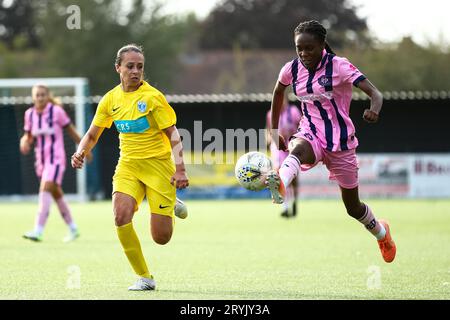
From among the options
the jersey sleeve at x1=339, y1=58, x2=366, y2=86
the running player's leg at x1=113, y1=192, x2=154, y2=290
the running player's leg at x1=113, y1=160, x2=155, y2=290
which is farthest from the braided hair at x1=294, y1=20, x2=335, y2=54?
the running player's leg at x1=113, y1=192, x2=154, y2=290

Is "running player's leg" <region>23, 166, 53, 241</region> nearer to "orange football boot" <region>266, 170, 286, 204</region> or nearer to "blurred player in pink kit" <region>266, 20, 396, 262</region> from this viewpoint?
"blurred player in pink kit" <region>266, 20, 396, 262</region>

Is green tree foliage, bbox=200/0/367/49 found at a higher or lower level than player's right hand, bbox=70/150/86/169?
higher

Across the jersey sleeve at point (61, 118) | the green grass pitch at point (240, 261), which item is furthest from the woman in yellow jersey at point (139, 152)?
the jersey sleeve at point (61, 118)

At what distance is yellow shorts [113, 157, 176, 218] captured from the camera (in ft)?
25.2

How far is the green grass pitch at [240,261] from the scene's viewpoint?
753cm

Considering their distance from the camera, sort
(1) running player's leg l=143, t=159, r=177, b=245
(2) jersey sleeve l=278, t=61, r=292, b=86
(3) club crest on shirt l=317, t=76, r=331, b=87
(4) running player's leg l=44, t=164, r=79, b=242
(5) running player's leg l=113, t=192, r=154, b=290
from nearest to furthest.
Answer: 1. (5) running player's leg l=113, t=192, r=154, b=290
2. (1) running player's leg l=143, t=159, r=177, b=245
3. (3) club crest on shirt l=317, t=76, r=331, b=87
4. (2) jersey sleeve l=278, t=61, r=292, b=86
5. (4) running player's leg l=44, t=164, r=79, b=242

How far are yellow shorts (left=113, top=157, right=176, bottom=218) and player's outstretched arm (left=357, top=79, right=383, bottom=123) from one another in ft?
5.47

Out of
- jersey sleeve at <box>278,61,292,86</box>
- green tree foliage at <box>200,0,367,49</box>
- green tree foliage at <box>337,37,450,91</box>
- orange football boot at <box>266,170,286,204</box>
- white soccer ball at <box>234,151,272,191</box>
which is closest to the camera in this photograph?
orange football boot at <box>266,170,286,204</box>

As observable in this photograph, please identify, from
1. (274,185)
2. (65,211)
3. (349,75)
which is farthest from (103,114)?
(65,211)

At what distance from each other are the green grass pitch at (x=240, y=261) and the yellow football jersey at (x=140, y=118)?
112cm

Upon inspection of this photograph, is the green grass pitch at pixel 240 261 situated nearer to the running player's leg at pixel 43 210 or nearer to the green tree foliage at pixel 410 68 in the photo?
the running player's leg at pixel 43 210

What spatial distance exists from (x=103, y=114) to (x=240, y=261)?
289 cm

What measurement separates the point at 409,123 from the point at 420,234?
11.5 m

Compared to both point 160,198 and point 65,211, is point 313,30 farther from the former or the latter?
point 65,211
